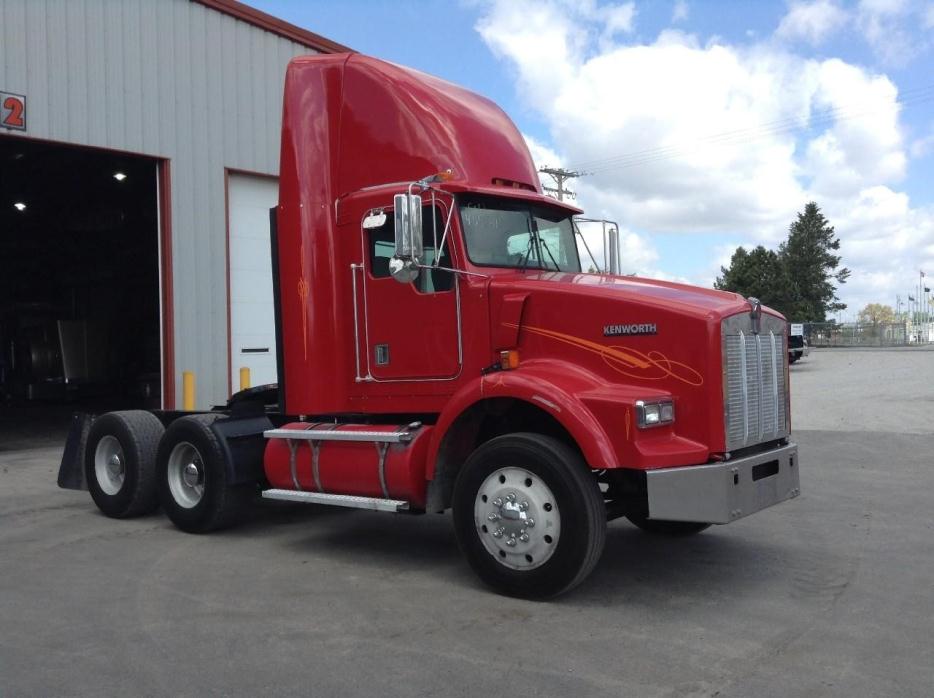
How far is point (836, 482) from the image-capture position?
390 inches

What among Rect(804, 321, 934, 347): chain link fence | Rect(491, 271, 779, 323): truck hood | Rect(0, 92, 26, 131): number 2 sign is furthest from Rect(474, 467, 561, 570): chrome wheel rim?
Rect(804, 321, 934, 347): chain link fence

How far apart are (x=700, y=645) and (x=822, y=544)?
278 cm

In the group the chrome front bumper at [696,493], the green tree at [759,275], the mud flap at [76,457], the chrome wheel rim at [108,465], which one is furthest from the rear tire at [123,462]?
the green tree at [759,275]

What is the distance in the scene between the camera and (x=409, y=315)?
6461mm

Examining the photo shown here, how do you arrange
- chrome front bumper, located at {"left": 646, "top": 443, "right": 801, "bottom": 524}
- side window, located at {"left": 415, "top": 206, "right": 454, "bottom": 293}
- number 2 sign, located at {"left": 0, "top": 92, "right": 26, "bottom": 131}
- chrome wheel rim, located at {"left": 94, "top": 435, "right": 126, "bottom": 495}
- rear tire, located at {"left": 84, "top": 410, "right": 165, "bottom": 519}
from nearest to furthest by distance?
chrome front bumper, located at {"left": 646, "top": 443, "right": 801, "bottom": 524} < side window, located at {"left": 415, "top": 206, "right": 454, "bottom": 293} < rear tire, located at {"left": 84, "top": 410, "right": 165, "bottom": 519} < chrome wheel rim, located at {"left": 94, "top": 435, "right": 126, "bottom": 495} < number 2 sign, located at {"left": 0, "top": 92, "right": 26, "bottom": 131}

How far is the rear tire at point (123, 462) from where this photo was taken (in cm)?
821

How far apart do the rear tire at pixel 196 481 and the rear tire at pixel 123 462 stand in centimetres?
38

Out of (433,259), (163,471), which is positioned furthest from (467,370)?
(163,471)

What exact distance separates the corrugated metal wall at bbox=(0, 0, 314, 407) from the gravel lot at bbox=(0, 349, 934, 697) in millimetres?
5602

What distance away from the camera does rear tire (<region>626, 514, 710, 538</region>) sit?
7031 millimetres

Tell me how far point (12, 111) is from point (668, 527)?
9844 millimetres

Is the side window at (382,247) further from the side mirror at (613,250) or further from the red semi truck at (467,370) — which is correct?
the side mirror at (613,250)

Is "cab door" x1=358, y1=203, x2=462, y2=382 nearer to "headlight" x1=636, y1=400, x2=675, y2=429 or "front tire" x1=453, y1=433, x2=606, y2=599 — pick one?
"front tire" x1=453, y1=433, x2=606, y2=599

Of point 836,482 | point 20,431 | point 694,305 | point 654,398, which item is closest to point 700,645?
point 654,398
